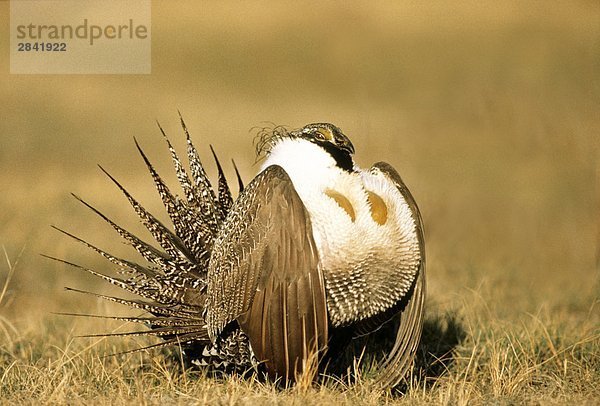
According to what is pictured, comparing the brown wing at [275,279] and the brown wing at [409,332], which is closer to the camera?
the brown wing at [275,279]

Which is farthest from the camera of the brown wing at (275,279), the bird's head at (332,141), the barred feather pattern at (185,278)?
the barred feather pattern at (185,278)

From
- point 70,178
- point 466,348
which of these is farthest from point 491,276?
point 70,178

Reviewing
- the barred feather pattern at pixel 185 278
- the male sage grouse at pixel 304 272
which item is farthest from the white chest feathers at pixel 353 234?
the barred feather pattern at pixel 185 278

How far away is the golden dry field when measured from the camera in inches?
144

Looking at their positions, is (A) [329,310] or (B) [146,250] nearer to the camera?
(A) [329,310]

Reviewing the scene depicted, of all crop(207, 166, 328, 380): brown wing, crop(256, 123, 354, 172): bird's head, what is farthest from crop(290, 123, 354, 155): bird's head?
crop(207, 166, 328, 380): brown wing

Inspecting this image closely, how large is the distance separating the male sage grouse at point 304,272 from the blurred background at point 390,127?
1.22 m

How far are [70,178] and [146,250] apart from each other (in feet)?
14.7

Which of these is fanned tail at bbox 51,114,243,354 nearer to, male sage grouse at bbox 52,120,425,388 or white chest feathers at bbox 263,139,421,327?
male sage grouse at bbox 52,120,425,388

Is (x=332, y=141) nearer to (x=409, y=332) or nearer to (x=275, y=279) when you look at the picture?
(x=275, y=279)

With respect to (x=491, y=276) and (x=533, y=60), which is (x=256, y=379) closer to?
(x=491, y=276)

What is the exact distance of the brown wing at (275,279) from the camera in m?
3.13

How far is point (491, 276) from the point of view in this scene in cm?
551

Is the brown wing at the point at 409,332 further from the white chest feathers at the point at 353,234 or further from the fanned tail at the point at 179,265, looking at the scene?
the fanned tail at the point at 179,265
